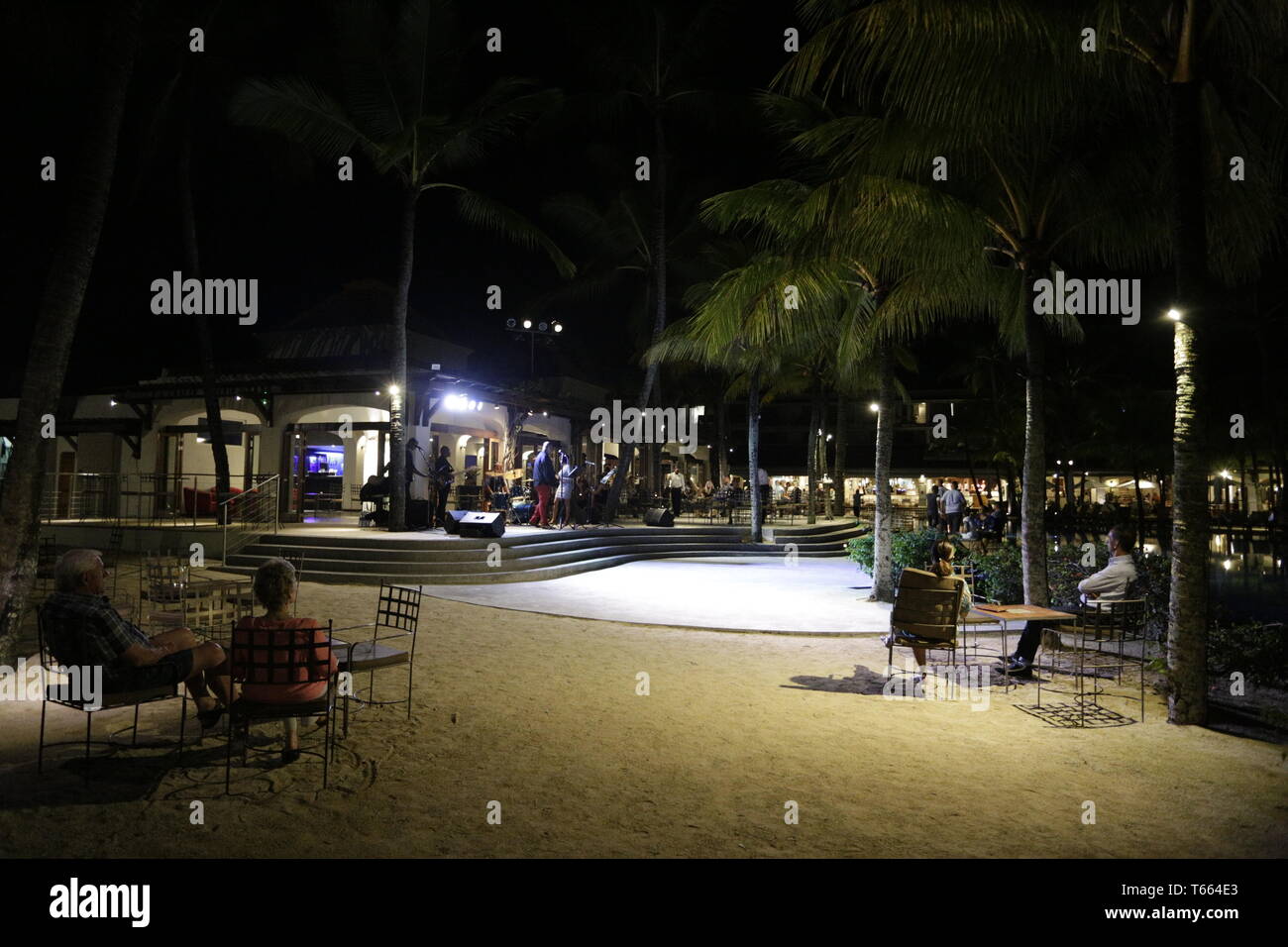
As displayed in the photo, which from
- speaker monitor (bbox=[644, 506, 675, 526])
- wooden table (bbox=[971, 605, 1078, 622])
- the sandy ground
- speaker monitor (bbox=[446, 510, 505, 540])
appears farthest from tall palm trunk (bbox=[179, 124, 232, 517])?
wooden table (bbox=[971, 605, 1078, 622])

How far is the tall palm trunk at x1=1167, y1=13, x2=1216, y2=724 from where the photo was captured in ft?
18.8

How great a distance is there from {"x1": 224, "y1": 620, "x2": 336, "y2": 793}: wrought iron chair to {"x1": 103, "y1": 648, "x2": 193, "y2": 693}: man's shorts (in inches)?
17.5

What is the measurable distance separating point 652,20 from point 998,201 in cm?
1510

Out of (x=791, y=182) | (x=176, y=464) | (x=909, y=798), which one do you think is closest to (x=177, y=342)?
(x=176, y=464)

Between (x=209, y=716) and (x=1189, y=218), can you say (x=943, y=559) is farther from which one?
(x=209, y=716)

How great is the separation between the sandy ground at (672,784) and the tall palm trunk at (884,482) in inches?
206

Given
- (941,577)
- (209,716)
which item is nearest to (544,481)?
(941,577)

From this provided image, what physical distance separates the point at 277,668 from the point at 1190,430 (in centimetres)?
658

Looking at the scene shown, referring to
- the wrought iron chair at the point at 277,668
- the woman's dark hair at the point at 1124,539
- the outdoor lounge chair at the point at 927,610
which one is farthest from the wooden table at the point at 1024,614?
the wrought iron chair at the point at 277,668

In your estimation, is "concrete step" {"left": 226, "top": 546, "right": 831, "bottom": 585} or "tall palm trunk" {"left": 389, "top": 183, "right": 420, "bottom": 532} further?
"tall palm trunk" {"left": 389, "top": 183, "right": 420, "bottom": 532}

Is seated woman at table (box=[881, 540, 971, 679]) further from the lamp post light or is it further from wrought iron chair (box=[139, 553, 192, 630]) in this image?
the lamp post light

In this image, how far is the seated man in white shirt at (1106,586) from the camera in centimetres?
709

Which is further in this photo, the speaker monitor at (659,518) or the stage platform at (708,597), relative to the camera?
the speaker monitor at (659,518)

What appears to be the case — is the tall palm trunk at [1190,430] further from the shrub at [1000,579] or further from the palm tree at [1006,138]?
the shrub at [1000,579]
